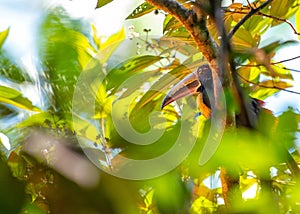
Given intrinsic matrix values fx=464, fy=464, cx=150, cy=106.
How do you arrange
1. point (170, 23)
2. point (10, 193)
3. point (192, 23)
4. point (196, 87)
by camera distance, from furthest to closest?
point (196, 87), point (170, 23), point (192, 23), point (10, 193)

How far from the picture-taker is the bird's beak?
106 centimetres

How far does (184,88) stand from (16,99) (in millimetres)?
859

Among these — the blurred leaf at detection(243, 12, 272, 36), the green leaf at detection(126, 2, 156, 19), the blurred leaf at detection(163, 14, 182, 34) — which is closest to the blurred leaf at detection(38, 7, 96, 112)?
the green leaf at detection(126, 2, 156, 19)

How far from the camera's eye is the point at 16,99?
0.33 meters

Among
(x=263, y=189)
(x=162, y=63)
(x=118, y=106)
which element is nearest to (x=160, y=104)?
(x=162, y=63)

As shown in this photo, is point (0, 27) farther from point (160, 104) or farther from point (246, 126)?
point (160, 104)

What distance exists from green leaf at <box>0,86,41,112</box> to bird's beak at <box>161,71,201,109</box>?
2.28 feet

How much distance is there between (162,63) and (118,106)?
66 centimetres

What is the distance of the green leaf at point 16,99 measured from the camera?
1.03ft

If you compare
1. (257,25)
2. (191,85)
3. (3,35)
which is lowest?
(191,85)

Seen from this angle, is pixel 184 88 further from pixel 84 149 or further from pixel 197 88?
pixel 84 149

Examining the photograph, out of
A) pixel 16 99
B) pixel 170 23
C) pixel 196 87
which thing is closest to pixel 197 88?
pixel 196 87

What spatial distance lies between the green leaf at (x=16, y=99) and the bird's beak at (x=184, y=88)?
27.3 inches

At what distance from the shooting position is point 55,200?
25cm
